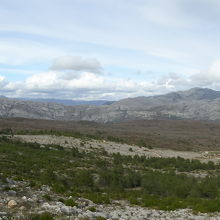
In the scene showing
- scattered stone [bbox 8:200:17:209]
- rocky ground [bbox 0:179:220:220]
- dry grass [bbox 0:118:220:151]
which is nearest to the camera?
rocky ground [bbox 0:179:220:220]

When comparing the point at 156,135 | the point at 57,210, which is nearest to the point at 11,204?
the point at 57,210

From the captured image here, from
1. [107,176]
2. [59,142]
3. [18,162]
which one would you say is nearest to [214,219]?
[107,176]

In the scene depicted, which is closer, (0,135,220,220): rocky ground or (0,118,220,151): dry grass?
(0,135,220,220): rocky ground

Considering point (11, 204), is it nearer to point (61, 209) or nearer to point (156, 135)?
point (61, 209)

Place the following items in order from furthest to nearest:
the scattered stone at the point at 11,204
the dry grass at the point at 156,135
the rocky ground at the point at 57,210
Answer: the dry grass at the point at 156,135
the scattered stone at the point at 11,204
the rocky ground at the point at 57,210

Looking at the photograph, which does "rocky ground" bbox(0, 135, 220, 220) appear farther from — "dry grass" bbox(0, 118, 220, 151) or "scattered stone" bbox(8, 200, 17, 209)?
"dry grass" bbox(0, 118, 220, 151)

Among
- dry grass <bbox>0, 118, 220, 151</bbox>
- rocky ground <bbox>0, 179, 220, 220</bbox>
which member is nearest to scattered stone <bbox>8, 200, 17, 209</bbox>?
rocky ground <bbox>0, 179, 220, 220</bbox>

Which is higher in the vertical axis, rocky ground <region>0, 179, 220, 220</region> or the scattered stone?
the scattered stone

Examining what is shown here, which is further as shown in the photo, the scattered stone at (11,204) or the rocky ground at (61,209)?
the scattered stone at (11,204)

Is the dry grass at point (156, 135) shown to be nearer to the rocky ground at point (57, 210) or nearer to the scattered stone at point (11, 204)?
the rocky ground at point (57, 210)

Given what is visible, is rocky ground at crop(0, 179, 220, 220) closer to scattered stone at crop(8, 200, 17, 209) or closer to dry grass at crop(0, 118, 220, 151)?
scattered stone at crop(8, 200, 17, 209)

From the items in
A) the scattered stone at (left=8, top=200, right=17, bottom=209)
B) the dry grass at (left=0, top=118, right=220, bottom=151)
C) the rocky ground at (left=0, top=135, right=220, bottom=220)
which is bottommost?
the dry grass at (left=0, top=118, right=220, bottom=151)

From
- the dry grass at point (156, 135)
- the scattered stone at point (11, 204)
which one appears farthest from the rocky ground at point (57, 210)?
the dry grass at point (156, 135)

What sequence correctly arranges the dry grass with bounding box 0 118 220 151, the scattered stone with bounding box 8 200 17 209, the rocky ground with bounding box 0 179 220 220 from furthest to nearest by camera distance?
the dry grass with bounding box 0 118 220 151
the scattered stone with bounding box 8 200 17 209
the rocky ground with bounding box 0 179 220 220
